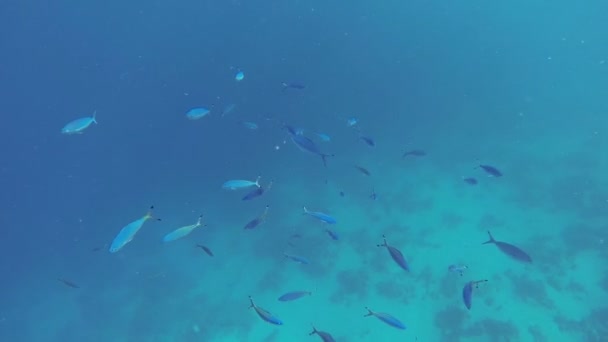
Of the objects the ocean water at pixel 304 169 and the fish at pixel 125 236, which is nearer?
the fish at pixel 125 236

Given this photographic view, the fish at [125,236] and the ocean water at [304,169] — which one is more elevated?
the fish at [125,236]

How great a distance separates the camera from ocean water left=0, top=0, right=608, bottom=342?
11.9 m

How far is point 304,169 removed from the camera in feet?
65.4

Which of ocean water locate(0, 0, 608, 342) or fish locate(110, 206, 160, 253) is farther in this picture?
ocean water locate(0, 0, 608, 342)

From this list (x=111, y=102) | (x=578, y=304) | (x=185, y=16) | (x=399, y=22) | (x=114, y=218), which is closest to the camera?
(x=578, y=304)

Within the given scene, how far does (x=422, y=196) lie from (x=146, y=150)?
60.6ft

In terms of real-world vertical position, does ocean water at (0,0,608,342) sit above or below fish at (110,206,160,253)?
below

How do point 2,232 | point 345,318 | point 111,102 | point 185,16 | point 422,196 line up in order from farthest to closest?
point 185,16 < point 111,102 < point 2,232 < point 422,196 < point 345,318

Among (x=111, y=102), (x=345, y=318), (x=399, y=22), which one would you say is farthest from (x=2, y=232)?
(x=399, y=22)

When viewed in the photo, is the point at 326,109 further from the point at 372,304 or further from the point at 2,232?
the point at 2,232

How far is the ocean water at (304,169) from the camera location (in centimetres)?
1185

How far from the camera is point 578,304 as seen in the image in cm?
1033

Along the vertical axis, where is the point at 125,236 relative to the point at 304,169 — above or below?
above

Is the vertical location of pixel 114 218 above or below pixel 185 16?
below
